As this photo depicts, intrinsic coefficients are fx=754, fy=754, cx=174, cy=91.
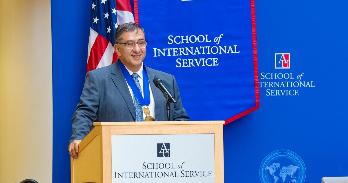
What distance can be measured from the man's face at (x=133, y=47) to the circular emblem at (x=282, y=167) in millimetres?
1868

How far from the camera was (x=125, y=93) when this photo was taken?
14.7 feet

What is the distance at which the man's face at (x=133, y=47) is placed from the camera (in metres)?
4.47

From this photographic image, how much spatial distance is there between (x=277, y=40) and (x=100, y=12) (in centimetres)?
140

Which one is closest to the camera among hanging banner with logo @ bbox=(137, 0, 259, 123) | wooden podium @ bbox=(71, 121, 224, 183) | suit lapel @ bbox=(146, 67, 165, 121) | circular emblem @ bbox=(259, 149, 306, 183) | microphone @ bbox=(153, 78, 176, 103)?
wooden podium @ bbox=(71, 121, 224, 183)

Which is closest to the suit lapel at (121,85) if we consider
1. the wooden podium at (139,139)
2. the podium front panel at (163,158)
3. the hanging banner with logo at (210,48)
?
the wooden podium at (139,139)

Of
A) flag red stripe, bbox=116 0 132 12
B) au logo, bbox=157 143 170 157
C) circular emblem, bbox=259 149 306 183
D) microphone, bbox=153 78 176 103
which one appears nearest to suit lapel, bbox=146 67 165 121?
microphone, bbox=153 78 176 103

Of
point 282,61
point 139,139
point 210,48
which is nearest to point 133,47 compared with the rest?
point 139,139

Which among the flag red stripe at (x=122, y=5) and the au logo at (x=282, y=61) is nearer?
the flag red stripe at (x=122, y=5)

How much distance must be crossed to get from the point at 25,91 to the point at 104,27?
1316mm

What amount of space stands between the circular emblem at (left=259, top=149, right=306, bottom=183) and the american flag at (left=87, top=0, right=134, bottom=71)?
57.9 inches

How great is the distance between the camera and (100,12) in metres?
5.77

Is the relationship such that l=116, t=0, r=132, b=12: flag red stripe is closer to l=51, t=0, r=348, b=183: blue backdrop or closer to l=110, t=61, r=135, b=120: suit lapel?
l=51, t=0, r=348, b=183: blue backdrop

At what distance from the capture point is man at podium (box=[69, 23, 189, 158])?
14.4 feet

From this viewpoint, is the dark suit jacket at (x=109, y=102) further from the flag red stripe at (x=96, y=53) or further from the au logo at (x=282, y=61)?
the au logo at (x=282, y=61)
